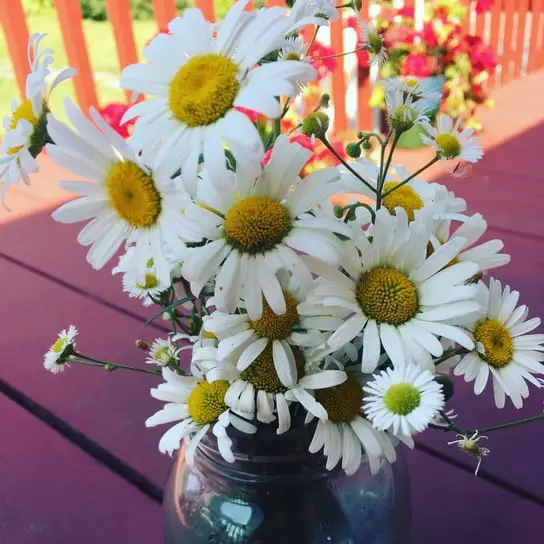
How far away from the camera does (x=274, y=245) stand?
28cm

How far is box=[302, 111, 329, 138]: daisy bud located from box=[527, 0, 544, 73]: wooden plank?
209cm

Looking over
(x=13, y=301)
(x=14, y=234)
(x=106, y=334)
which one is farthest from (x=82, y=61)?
(x=106, y=334)

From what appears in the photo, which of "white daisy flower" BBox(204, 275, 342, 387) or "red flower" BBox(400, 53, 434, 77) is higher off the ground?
"white daisy flower" BBox(204, 275, 342, 387)

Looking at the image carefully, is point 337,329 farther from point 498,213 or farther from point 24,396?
point 498,213

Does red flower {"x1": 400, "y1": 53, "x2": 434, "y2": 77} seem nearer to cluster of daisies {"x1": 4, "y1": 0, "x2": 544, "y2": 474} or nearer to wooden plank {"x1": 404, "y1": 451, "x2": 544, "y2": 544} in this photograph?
wooden plank {"x1": 404, "y1": 451, "x2": 544, "y2": 544}

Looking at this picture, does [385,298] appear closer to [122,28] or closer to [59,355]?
[59,355]

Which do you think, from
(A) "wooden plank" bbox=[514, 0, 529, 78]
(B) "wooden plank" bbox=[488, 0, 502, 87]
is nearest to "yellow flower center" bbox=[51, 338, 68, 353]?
(B) "wooden plank" bbox=[488, 0, 502, 87]

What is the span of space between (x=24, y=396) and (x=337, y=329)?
1.64 ft

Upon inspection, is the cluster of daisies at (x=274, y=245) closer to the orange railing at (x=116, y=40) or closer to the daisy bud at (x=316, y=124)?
the daisy bud at (x=316, y=124)

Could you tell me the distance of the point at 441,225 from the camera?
344 mm

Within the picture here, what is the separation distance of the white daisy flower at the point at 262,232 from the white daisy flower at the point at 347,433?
Result: 0.25 feet

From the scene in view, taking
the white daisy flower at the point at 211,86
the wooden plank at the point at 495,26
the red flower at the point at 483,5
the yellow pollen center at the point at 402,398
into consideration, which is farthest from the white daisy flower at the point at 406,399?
the wooden plank at the point at 495,26

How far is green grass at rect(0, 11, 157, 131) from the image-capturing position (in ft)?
9.53

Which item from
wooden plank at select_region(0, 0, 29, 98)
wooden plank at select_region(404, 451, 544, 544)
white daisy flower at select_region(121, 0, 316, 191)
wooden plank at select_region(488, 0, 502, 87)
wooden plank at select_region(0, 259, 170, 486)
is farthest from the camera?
wooden plank at select_region(488, 0, 502, 87)
